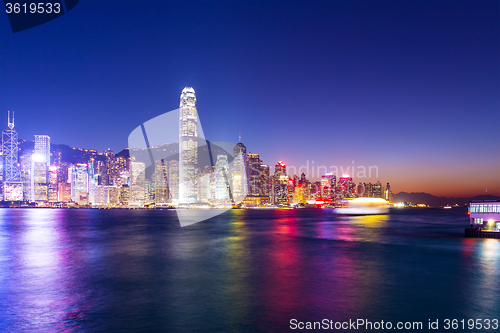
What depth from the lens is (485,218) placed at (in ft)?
217

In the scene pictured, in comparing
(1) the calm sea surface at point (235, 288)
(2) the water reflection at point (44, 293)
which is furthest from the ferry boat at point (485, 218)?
(2) the water reflection at point (44, 293)

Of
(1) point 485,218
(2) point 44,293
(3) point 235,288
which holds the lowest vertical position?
(3) point 235,288

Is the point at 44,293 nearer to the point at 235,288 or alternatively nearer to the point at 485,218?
the point at 235,288

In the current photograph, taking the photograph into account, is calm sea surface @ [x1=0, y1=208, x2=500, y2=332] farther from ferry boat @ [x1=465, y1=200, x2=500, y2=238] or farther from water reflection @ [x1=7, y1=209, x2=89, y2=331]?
ferry boat @ [x1=465, y1=200, x2=500, y2=238]

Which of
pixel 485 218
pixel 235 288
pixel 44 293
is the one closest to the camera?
pixel 44 293

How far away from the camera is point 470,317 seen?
20328mm

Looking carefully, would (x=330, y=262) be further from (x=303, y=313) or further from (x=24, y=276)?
(x=24, y=276)

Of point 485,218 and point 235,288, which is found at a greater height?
point 485,218

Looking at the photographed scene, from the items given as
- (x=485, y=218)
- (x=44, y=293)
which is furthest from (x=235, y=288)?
(x=485, y=218)

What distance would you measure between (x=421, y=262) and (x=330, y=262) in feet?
35.2

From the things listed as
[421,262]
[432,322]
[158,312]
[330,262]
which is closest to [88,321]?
[158,312]

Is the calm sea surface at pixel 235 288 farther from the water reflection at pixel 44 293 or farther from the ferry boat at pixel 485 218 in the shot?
the ferry boat at pixel 485 218

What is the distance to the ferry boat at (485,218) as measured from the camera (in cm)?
6070

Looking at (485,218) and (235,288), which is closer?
(235,288)
